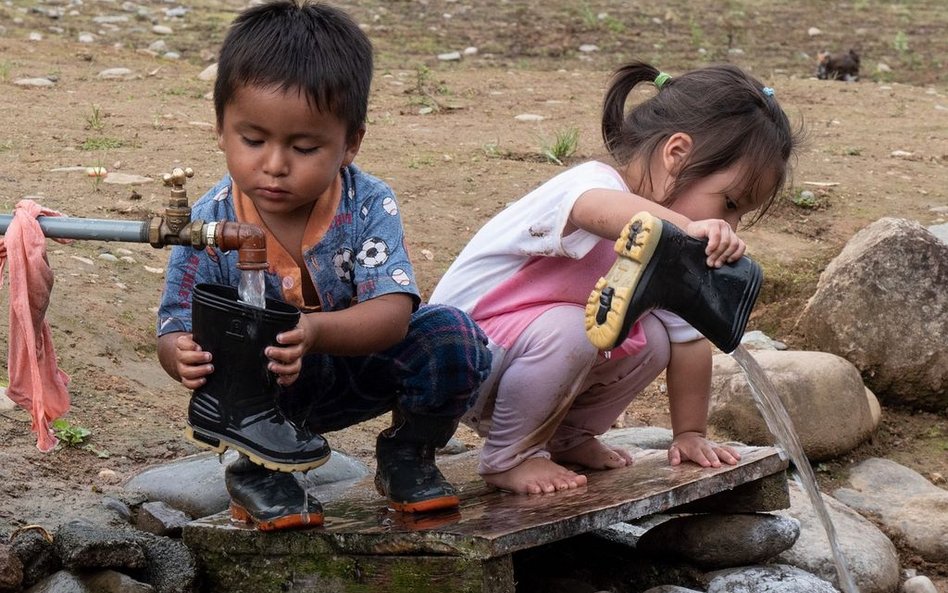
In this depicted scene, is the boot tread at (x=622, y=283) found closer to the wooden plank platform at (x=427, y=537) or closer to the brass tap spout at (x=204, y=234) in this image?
the wooden plank platform at (x=427, y=537)

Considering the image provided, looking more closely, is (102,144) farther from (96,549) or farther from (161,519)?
(96,549)

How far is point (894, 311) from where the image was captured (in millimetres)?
5297

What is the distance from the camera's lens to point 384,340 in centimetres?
293

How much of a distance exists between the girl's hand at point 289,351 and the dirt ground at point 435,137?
1.08 m

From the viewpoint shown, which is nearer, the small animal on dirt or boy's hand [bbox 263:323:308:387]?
boy's hand [bbox 263:323:308:387]

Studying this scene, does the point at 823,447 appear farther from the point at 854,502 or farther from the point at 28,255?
the point at 28,255

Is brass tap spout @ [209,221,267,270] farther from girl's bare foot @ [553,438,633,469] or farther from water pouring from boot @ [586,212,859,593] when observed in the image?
girl's bare foot @ [553,438,633,469]

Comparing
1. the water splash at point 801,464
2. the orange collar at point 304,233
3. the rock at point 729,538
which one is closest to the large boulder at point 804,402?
the water splash at point 801,464

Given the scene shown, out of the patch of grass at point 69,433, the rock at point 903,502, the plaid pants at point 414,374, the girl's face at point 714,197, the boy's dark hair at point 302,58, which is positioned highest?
the boy's dark hair at point 302,58

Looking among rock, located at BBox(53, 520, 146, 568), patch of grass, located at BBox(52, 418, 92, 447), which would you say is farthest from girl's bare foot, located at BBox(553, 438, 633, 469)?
patch of grass, located at BBox(52, 418, 92, 447)

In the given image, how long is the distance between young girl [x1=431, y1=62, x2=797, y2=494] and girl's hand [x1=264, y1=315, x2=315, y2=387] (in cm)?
82

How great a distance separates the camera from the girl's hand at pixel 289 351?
2660 mm

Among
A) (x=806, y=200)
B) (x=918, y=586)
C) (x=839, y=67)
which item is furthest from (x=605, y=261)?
(x=839, y=67)

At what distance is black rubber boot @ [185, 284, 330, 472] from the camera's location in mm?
2678
